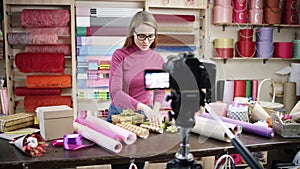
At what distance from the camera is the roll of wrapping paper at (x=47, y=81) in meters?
2.98

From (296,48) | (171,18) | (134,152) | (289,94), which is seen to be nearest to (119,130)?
(134,152)

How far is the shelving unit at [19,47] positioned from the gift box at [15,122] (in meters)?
1.28

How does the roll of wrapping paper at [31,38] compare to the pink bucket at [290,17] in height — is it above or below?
below

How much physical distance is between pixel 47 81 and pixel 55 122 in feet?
5.56

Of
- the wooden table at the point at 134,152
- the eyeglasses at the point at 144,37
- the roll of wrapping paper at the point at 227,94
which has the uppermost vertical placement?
the eyeglasses at the point at 144,37

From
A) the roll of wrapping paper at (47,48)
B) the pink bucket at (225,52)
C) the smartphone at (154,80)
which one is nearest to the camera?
the smartphone at (154,80)

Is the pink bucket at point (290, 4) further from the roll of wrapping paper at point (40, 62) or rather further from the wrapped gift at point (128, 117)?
the wrapped gift at point (128, 117)

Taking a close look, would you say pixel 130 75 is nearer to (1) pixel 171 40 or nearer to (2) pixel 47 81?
(1) pixel 171 40

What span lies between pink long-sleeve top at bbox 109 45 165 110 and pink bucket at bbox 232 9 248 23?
2.03 meters

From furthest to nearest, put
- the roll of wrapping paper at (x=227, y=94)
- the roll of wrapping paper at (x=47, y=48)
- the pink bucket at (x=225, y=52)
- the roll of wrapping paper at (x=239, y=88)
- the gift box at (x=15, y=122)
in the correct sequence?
the roll of wrapping paper at (x=239, y=88) → the pink bucket at (x=225, y=52) → the roll of wrapping paper at (x=47, y=48) → the gift box at (x=15, y=122) → the roll of wrapping paper at (x=227, y=94)

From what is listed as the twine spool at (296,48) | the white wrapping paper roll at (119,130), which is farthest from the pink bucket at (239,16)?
the white wrapping paper roll at (119,130)

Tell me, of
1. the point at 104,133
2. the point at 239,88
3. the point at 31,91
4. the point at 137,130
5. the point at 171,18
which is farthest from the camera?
the point at 239,88

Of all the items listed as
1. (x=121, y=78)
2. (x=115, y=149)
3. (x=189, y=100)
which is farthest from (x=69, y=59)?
(x=189, y=100)

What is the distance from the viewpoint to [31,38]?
2.94 m
